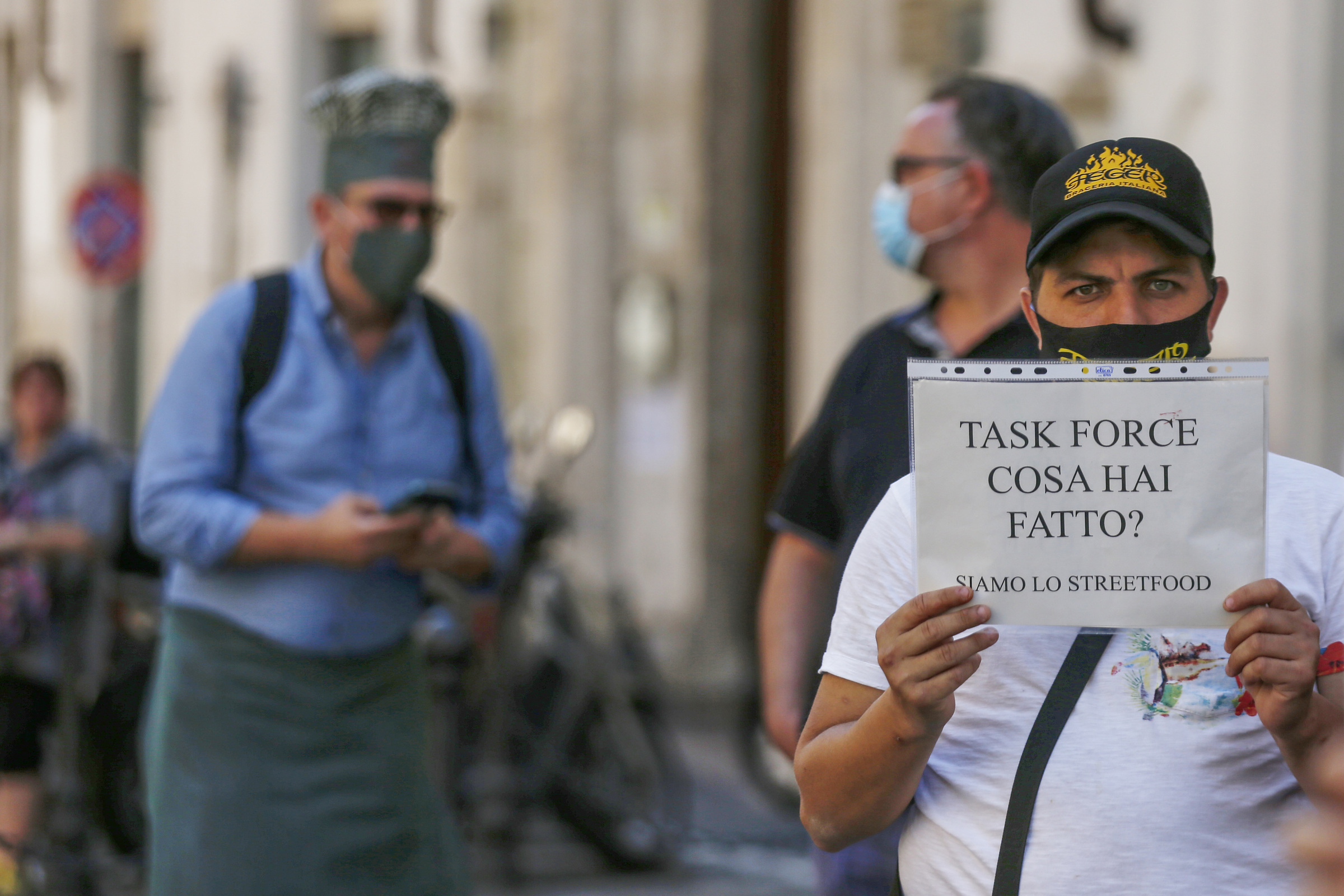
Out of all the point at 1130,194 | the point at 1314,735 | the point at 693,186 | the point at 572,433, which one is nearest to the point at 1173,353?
the point at 1130,194

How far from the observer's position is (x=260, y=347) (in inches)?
146

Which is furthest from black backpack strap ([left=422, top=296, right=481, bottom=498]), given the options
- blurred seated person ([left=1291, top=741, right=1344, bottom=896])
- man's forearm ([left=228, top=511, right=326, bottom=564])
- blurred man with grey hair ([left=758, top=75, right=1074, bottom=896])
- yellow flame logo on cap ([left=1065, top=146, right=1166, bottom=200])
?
blurred seated person ([left=1291, top=741, right=1344, bottom=896])

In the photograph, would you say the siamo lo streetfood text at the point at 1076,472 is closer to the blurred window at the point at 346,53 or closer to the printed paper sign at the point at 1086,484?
the printed paper sign at the point at 1086,484

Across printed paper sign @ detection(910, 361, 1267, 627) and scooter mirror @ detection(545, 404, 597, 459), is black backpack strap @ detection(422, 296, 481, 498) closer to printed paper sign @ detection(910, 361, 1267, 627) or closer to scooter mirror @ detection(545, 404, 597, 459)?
printed paper sign @ detection(910, 361, 1267, 627)

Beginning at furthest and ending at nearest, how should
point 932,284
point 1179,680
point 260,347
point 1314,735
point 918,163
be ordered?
1. point 260,347
2. point 932,284
3. point 918,163
4. point 1179,680
5. point 1314,735

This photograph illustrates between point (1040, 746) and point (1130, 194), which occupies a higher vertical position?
point (1130, 194)

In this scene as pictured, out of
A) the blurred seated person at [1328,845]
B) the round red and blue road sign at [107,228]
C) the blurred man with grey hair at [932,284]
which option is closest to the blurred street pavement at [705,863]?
the blurred man with grey hair at [932,284]

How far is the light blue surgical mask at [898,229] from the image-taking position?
129 inches

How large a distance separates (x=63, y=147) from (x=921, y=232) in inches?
644

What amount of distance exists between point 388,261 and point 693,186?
8.74 metres

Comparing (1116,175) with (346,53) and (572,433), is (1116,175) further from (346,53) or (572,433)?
(346,53)

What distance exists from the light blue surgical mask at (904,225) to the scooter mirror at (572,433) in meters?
4.07

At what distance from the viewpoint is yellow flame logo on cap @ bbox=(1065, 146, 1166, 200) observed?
2.04 meters

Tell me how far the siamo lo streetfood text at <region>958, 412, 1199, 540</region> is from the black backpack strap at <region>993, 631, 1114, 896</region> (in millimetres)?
136
